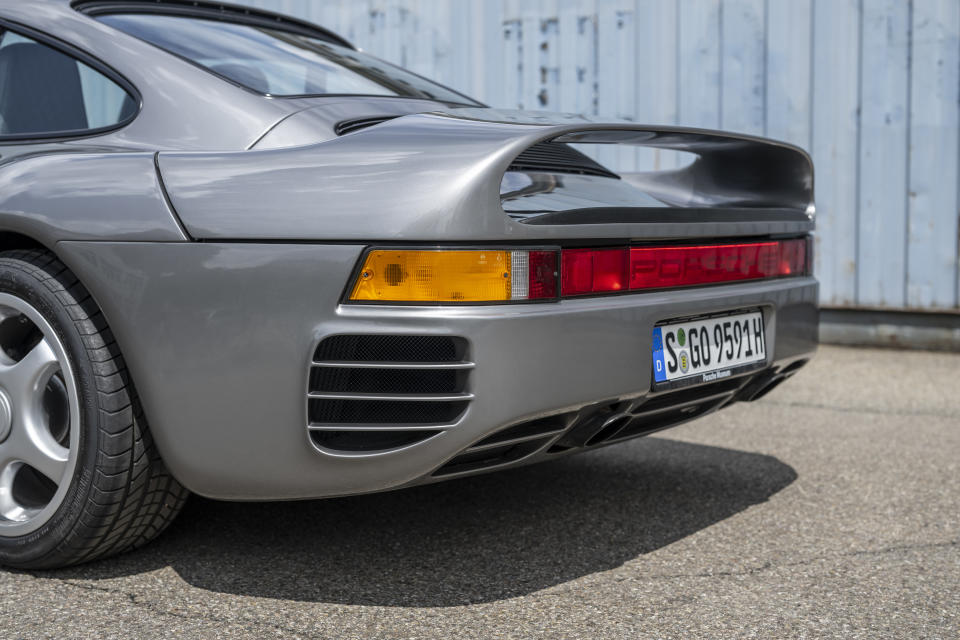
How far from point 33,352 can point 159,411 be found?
0.41 m

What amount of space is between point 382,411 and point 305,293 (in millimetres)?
274

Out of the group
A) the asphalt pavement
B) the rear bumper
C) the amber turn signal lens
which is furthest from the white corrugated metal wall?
the amber turn signal lens

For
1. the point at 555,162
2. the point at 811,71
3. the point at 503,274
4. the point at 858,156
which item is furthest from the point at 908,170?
the point at 503,274

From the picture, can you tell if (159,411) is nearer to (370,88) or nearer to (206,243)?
(206,243)

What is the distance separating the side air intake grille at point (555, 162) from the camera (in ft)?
8.21

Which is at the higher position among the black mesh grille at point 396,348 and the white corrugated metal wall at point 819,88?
the white corrugated metal wall at point 819,88

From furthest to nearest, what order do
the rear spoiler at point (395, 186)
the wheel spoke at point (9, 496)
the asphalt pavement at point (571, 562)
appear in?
the wheel spoke at point (9, 496) → the asphalt pavement at point (571, 562) → the rear spoiler at point (395, 186)

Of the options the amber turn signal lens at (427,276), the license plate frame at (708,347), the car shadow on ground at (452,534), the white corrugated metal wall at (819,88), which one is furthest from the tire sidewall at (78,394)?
the white corrugated metal wall at (819,88)

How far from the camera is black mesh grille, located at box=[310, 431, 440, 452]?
2049mm

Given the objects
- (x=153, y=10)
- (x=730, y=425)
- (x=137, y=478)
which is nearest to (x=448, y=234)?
(x=137, y=478)

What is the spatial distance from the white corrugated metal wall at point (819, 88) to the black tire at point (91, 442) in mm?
A: 4679

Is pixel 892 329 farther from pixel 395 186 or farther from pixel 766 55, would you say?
pixel 395 186

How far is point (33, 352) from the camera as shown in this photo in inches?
92.4

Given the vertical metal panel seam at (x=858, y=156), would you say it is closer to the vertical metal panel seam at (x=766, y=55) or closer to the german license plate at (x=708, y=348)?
the vertical metal panel seam at (x=766, y=55)
